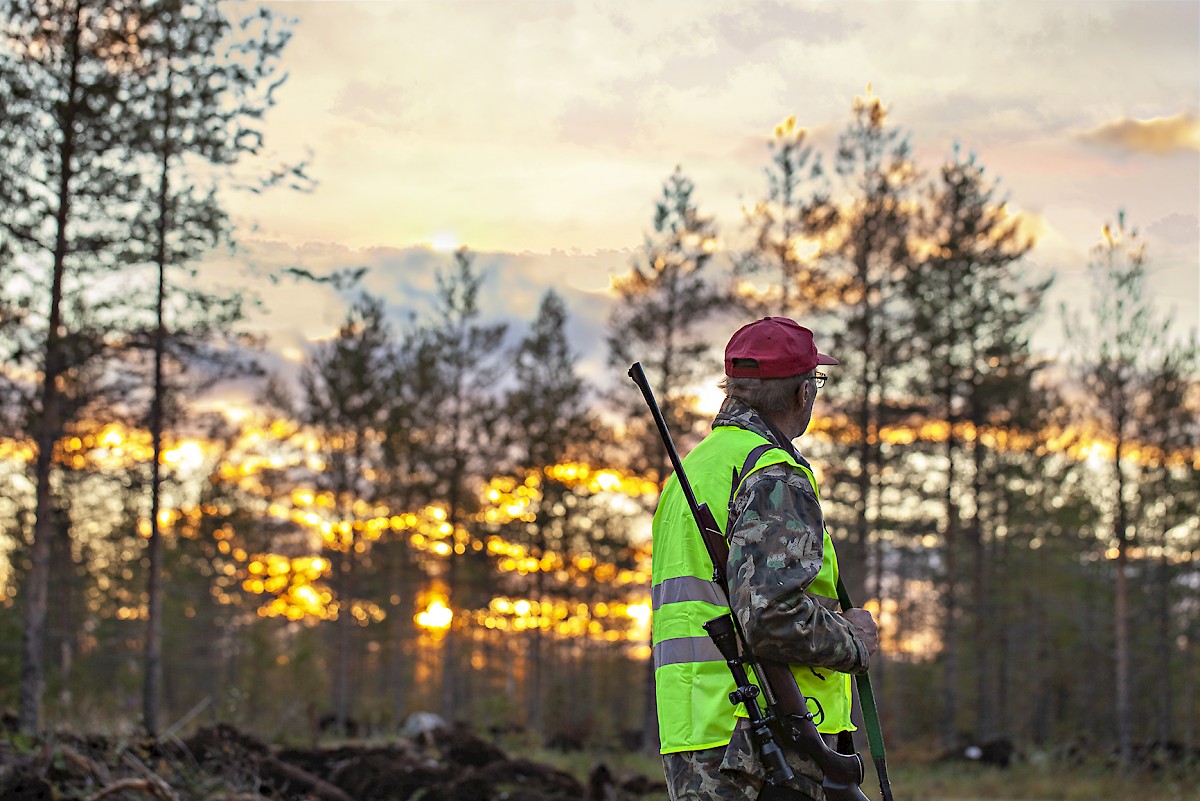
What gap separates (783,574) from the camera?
333 cm

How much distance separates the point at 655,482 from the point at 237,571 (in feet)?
85.7

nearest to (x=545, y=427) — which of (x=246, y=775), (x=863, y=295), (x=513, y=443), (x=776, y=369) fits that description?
(x=513, y=443)

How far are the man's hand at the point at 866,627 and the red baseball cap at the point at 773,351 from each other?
808mm

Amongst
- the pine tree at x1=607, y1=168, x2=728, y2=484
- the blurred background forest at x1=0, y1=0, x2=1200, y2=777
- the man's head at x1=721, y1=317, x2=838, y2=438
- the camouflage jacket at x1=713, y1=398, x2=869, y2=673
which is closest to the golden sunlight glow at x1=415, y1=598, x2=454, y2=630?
the blurred background forest at x1=0, y1=0, x2=1200, y2=777

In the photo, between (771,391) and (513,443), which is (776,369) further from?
(513,443)

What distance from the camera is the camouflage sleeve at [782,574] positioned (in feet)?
10.9

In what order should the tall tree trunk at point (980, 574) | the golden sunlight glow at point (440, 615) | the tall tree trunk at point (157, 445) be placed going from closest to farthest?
the tall tree trunk at point (157, 445)
the tall tree trunk at point (980, 574)
the golden sunlight glow at point (440, 615)

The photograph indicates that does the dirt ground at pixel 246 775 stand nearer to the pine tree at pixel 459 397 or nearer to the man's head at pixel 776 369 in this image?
the man's head at pixel 776 369

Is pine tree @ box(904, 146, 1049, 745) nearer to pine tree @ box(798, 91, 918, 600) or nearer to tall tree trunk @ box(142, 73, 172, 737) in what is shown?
pine tree @ box(798, 91, 918, 600)

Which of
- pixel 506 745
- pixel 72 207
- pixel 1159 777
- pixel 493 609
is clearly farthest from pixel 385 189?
pixel 493 609

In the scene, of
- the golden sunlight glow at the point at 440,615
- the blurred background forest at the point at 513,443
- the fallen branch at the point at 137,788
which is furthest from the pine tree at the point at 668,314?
the fallen branch at the point at 137,788

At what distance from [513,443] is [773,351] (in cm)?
3276

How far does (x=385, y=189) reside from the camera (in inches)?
557

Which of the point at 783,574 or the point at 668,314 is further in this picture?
the point at 668,314
